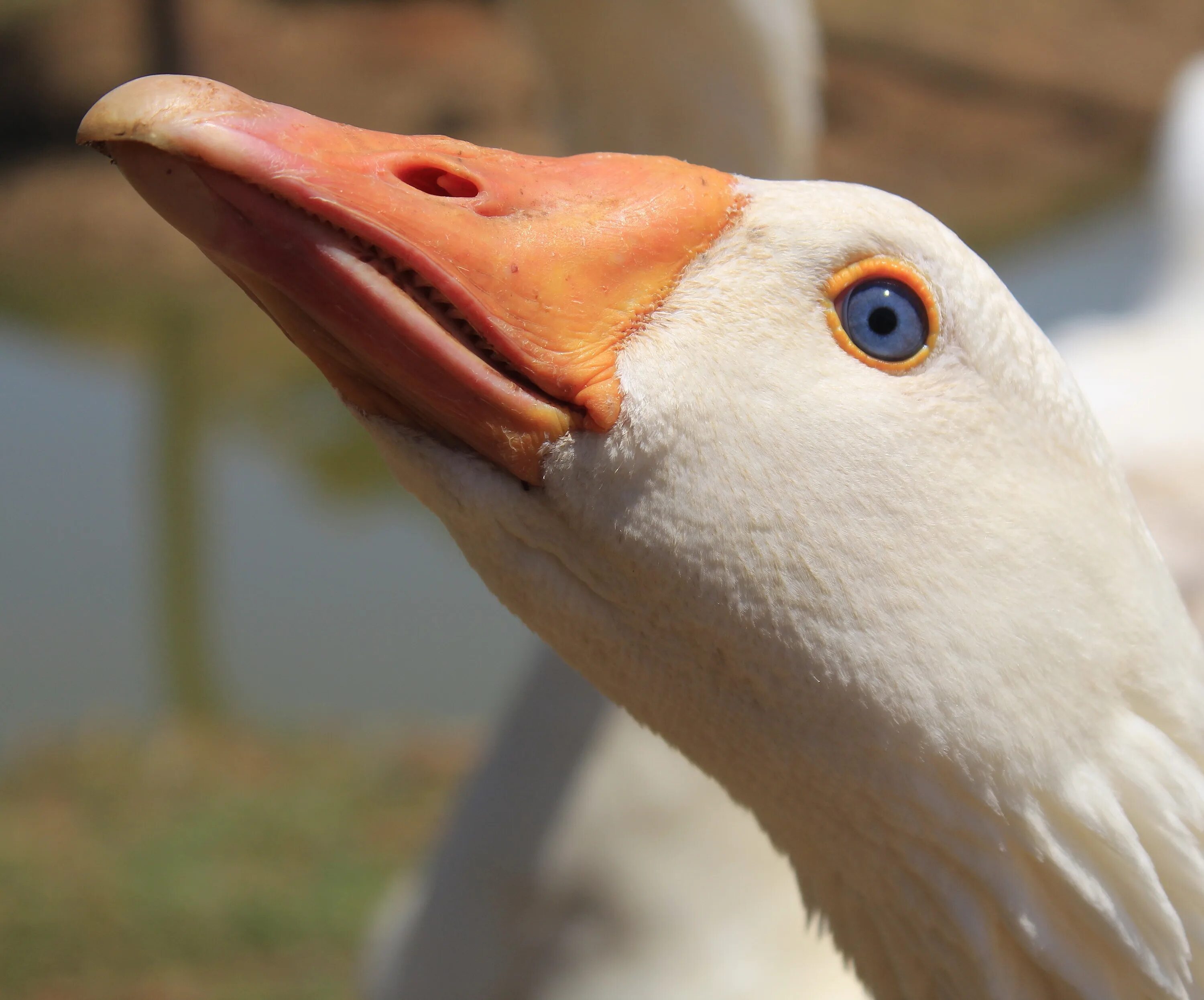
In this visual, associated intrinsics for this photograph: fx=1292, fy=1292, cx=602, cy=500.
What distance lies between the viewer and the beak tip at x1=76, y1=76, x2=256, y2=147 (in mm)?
973

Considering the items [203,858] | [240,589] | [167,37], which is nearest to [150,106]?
[203,858]

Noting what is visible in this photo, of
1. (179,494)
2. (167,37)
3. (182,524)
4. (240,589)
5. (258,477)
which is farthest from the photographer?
(167,37)

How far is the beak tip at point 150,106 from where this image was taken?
3.19 ft

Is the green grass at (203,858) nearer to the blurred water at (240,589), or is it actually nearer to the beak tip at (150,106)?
the blurred water at (240,589)

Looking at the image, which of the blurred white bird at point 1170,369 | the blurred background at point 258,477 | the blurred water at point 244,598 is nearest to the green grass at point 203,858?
the blurred background at point 258,477

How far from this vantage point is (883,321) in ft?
3.74

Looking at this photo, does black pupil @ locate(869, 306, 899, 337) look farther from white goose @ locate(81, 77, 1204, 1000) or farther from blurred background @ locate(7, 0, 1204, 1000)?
blurred background @ locate(7, 0, 1204, 1000)

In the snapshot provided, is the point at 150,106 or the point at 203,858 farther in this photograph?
the point at 203,858

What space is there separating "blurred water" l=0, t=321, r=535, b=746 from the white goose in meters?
4.90

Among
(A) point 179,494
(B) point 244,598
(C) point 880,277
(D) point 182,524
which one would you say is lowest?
(C) point 880,277

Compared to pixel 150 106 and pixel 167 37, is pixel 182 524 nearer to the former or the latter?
pixel 167 37

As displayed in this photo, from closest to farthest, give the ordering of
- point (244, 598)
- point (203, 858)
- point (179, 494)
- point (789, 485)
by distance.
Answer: point (789, 485) → point (203, 858) → point (244, 598) → point (179, 494)

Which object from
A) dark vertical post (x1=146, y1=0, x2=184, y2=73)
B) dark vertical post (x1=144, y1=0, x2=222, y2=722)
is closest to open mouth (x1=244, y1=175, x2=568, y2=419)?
dark vertical post (x1=144, y1=0, x2=222, y2=722)

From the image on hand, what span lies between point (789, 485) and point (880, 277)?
0.21m
